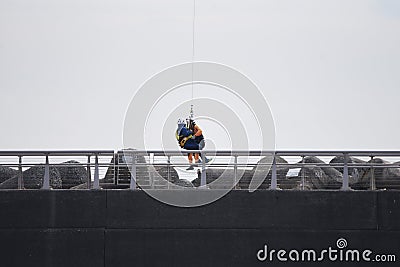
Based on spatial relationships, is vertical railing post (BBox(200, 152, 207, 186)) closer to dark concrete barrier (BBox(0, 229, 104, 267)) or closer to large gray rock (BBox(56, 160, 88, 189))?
dark concrete barrier (BBox(0, 229, 104, 267))

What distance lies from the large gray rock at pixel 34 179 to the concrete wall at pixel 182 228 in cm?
190

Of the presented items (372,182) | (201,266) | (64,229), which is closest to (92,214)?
(64,229)

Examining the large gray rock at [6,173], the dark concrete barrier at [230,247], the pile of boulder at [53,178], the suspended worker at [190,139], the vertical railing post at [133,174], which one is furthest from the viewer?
the large gray rock at [6,173]

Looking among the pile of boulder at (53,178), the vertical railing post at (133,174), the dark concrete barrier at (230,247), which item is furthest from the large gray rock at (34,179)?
the dark concrete barrier at (230,247)

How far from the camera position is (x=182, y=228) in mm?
18188

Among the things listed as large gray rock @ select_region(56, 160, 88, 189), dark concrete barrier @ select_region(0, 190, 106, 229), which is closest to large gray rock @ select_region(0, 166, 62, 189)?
large gray rock @ select_region(56, 160, 88, 189)

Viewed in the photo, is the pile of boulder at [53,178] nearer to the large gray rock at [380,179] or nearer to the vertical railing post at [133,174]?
the vertical railing post at [133,174]

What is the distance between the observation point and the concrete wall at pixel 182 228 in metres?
18.2

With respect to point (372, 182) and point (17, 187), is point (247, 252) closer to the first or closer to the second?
point (372, 182)

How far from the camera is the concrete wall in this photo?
59.6 ft

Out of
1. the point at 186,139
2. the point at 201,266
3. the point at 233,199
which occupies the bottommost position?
the point at 201,266

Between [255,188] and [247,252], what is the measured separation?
4.44 ft

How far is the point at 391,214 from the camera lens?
60.3ft

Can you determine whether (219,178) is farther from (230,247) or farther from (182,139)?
(230,247)
